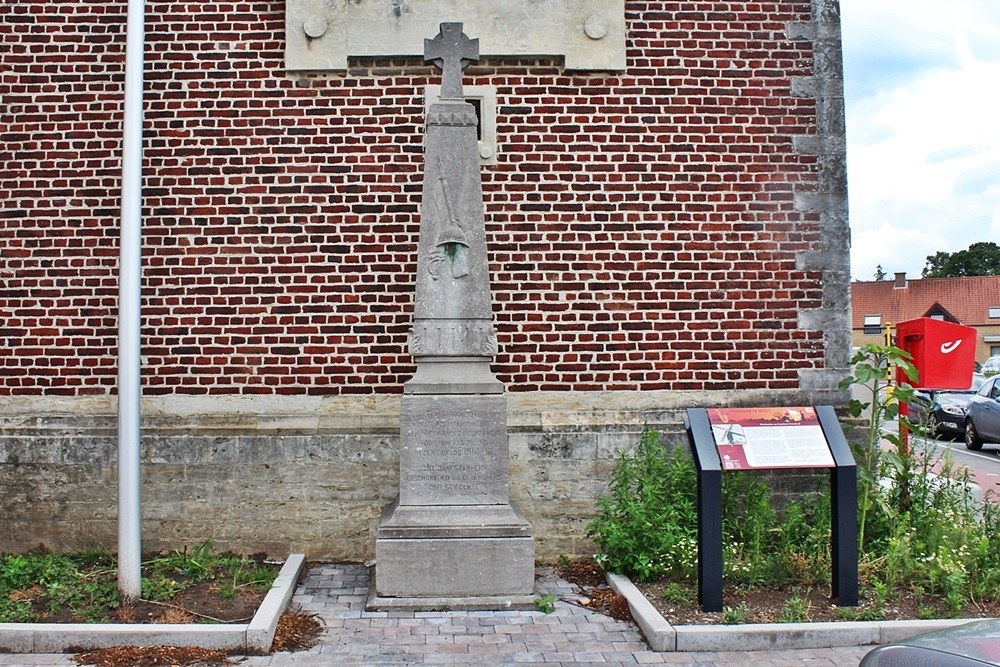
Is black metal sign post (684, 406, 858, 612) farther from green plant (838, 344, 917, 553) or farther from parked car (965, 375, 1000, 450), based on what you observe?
parked car (965, 375, 1000, 450)

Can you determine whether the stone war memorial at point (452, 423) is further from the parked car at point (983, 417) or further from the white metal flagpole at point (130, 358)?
the parked car at point (983, 417)

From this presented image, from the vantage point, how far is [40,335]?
7121 millimetres

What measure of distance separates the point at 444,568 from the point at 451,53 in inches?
136

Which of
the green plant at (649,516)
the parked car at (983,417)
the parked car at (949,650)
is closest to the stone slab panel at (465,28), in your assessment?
the green plant at (649,516)

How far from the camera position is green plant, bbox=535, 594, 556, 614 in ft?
18.7

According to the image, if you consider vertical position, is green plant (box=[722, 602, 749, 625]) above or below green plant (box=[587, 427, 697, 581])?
below

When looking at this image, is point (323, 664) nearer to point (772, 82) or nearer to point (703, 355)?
point (703, 355)

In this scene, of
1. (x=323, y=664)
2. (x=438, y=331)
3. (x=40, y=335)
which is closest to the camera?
(x=323, y=664)

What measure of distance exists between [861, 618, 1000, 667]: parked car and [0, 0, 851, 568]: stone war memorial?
13.3 ft

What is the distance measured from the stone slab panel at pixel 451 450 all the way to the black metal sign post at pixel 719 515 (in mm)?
1321

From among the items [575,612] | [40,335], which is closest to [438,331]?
[575,612]

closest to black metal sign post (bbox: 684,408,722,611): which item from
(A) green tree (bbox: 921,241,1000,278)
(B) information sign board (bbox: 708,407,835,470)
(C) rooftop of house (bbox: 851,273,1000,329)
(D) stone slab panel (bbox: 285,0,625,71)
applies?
(B) information sign board (bbox: 708,407,835,470)

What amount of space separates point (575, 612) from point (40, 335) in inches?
183

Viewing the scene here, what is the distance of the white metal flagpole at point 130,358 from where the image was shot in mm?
5469
